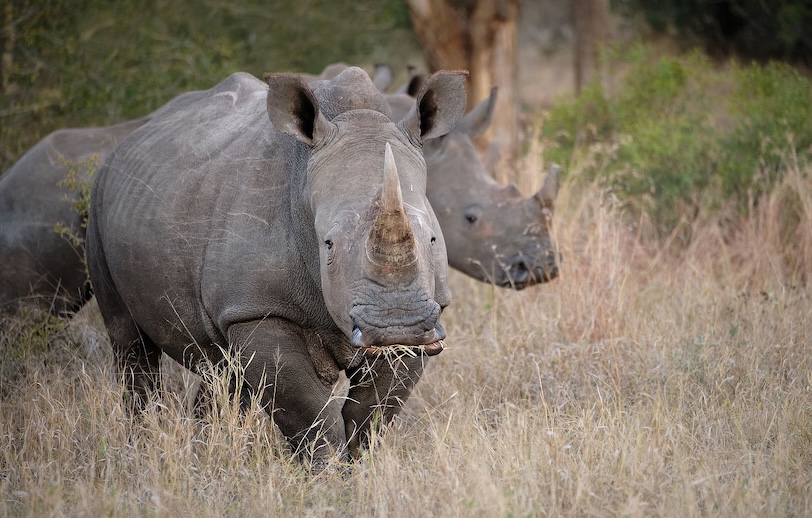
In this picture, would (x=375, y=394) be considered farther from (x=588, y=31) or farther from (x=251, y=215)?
(x=588, y=31)

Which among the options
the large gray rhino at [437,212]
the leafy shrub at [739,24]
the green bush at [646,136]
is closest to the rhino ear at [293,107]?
the large gray rhino at [437,212]

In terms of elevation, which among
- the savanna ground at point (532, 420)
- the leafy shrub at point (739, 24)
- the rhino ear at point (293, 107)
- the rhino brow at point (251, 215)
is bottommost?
the savanna ground at point (532, 420)

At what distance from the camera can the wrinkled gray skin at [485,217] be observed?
24.3 feet

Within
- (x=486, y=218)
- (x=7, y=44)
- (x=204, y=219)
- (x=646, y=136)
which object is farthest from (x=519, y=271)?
(x=7, y=44)

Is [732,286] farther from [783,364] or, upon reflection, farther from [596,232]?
[783,364]

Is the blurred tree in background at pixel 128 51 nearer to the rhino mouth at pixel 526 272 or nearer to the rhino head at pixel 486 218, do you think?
the rhino head at pixel 486 218

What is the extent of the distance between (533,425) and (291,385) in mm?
1037

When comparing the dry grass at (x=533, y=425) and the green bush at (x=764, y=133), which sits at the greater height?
the green bush at (x=764, y=133)

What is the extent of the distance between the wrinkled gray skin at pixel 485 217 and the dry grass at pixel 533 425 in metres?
0.18

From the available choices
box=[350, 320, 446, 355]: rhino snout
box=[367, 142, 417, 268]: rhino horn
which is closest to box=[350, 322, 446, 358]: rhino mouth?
box=[350, 320, 446, 355]: rhino snout

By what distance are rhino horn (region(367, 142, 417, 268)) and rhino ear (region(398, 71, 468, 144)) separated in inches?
30.7

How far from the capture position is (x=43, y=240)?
6.68 meters

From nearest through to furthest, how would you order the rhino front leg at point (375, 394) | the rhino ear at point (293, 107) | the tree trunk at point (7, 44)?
the rhino ear at point (293, 107)
the rhino front leg at point (375, 394)
the tree trunk at point (7, 44)

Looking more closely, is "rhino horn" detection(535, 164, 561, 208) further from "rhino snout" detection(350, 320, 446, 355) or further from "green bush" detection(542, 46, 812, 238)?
"rhino snout" detection(350, 320, 446, 355)
